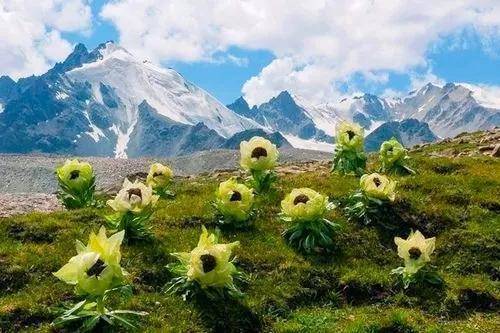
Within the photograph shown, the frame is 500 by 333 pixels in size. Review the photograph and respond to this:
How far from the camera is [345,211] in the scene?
19812mm

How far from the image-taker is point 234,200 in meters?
18.3

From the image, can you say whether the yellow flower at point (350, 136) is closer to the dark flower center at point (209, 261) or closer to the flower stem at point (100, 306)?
the dark flower center at point (209, 261)

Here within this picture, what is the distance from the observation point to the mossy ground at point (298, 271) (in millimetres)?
13938

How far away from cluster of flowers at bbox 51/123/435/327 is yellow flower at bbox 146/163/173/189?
0.11 ft

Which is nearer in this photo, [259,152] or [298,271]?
[298,271]

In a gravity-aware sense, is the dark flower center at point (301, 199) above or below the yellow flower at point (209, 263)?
above

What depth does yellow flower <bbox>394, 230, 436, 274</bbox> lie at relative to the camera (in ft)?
52.4

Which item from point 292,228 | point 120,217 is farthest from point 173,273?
point 292,228

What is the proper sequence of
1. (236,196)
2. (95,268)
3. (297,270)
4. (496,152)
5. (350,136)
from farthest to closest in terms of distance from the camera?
(496,152), (350,136), (236,196), (297,270), (95,268)

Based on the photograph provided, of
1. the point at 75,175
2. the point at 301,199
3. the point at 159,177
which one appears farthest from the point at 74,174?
the point at 301,199

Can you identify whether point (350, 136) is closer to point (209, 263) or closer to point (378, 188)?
point (378, 188)

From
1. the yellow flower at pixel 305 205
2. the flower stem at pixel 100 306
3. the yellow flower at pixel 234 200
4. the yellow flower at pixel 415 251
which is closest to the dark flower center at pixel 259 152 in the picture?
the yellow flower at pixel 234 200

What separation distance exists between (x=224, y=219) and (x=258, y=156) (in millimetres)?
2992

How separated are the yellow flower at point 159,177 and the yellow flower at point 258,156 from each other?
9.49 feet
